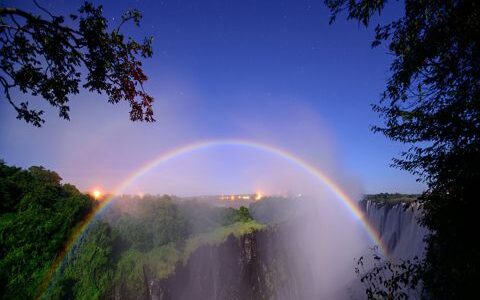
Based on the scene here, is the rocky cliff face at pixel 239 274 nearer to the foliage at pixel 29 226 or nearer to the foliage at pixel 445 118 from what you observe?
the foliage at pixel 29 226

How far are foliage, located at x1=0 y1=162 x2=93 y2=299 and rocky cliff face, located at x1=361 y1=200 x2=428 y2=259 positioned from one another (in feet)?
78.5

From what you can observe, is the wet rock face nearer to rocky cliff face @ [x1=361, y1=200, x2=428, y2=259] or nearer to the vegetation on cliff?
the vegetation on cliff

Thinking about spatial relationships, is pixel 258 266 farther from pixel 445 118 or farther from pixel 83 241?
pixel 445 118

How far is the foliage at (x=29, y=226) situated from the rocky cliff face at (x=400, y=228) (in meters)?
23.9

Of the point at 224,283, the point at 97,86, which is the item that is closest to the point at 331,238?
the point at 224,283

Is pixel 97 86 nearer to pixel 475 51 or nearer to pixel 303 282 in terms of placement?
pixel 475 51

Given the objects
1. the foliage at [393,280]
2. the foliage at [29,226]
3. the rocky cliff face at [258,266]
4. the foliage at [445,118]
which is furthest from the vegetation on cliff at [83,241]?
the foliage at [445,118]

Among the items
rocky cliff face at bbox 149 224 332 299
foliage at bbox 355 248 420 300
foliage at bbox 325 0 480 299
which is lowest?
rocky cliff face at bbox 149 224 332 299

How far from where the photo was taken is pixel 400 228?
993 inches

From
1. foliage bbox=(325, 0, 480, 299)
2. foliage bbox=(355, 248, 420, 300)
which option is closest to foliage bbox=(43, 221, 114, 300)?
foliage bbox=(355, 248, 420, 300)

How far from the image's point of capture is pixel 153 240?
26594 mm

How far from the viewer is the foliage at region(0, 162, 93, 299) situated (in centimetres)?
1734

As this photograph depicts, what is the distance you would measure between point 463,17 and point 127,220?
28247mm

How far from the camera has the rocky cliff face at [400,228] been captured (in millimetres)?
20828
